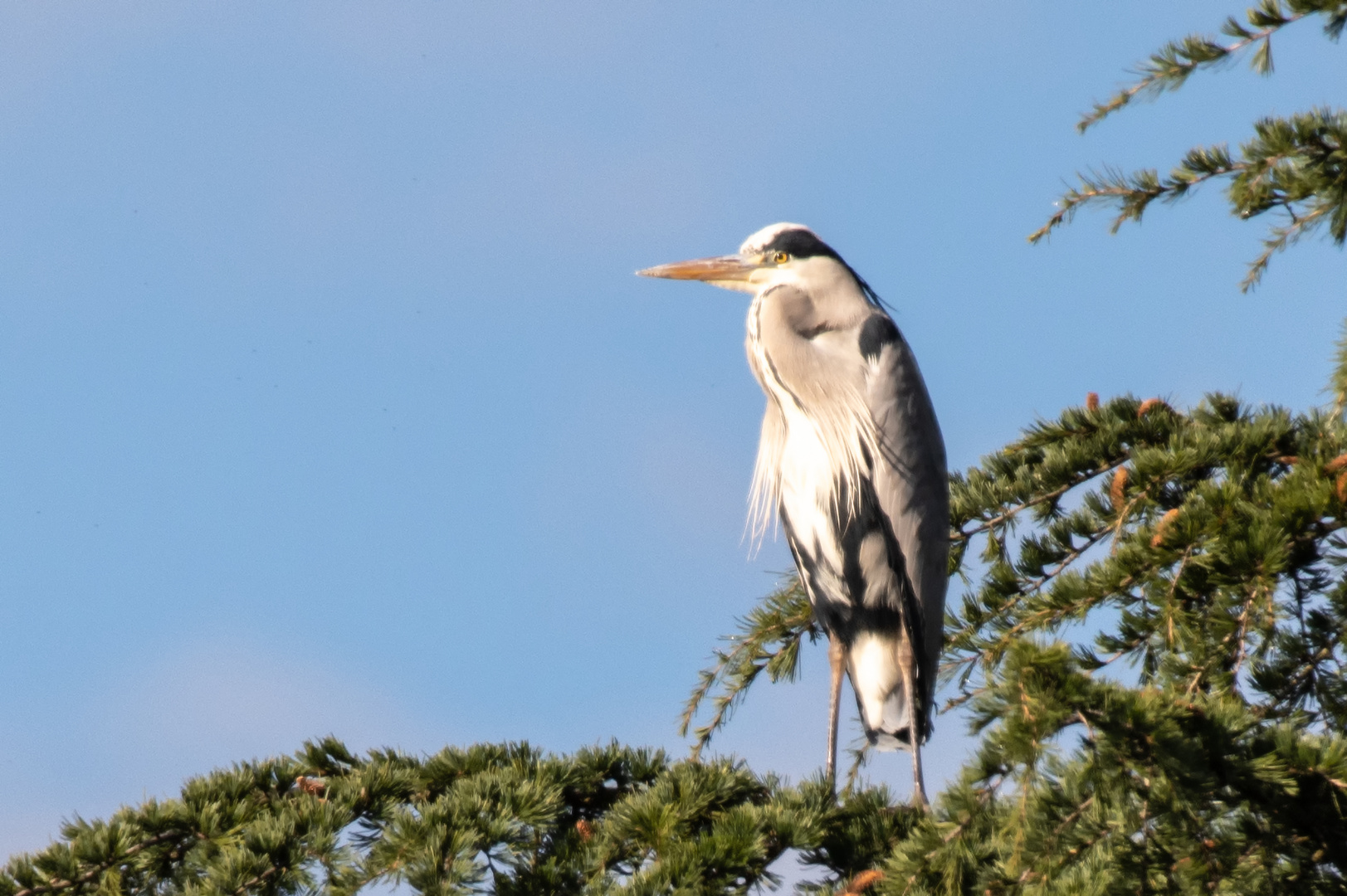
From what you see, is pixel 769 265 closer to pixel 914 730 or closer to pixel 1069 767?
pixel 914 730

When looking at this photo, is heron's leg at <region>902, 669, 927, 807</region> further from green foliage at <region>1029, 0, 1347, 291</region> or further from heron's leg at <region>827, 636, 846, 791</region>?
green foliage at <region>1029, 0, 1347, 291</region>

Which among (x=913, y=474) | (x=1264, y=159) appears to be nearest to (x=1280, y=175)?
(x=1264, y=159)

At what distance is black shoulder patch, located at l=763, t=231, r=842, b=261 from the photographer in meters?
4.89

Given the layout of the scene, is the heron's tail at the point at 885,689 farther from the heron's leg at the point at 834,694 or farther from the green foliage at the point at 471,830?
the green foliage at the point at 471,830

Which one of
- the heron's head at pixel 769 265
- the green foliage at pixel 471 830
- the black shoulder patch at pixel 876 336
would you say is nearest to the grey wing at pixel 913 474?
the black shoulder patch at pixel 876 336

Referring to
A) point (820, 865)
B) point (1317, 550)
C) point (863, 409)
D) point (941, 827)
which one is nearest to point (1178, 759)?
point (941, 827)

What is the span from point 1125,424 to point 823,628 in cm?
119

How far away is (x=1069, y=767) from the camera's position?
1.82 metres

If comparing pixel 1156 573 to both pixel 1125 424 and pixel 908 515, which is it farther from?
pixel 908 515

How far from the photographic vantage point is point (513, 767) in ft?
8.58

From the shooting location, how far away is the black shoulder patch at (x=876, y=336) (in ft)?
15.0

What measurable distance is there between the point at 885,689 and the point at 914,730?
0.61 ft

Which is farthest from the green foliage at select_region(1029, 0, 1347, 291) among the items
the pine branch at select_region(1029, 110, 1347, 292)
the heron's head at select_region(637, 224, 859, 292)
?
the heron's head at select_region(637, 224, 859, 292)

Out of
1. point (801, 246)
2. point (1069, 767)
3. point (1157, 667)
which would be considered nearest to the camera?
point (1069, 767)
